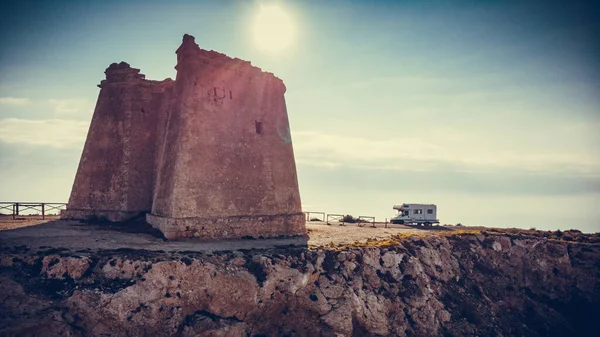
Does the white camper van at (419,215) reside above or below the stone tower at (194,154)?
below

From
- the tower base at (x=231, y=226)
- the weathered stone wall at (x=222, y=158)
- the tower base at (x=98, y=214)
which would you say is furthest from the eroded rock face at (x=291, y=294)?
the tower base at (x=98, y=214)

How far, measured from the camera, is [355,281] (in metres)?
17.5

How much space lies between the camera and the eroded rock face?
40.1 ft

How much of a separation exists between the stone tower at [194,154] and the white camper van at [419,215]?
1749 cm

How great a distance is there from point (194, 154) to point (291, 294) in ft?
31.5

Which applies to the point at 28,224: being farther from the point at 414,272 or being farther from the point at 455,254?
the point at 455,254

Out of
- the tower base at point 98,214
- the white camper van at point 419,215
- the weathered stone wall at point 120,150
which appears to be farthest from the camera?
the white camper van at point 419,215

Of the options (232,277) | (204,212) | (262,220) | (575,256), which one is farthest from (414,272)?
(575,256)

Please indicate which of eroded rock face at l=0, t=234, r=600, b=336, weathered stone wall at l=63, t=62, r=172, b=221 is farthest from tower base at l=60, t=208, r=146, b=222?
eroded rock face at l=0, t=234, r=600, b=336

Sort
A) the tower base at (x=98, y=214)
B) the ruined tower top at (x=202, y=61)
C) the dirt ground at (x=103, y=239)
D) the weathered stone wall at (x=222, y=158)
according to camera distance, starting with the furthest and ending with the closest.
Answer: the tower base at (x=98, y=214) → the ruined tower top at (x=202, y=61) → the weathered stone wall at (x=222, y=158) → the dirt ground at (x=103, y=239)

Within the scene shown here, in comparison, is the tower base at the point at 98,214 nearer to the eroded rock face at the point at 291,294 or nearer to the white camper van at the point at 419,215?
the eroded rock face at the point at 291,294

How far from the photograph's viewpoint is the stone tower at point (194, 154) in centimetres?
2000

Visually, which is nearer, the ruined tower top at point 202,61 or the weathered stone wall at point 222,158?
the weathered stone wall at point 222,158

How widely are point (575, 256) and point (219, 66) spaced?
2967 centimetres
